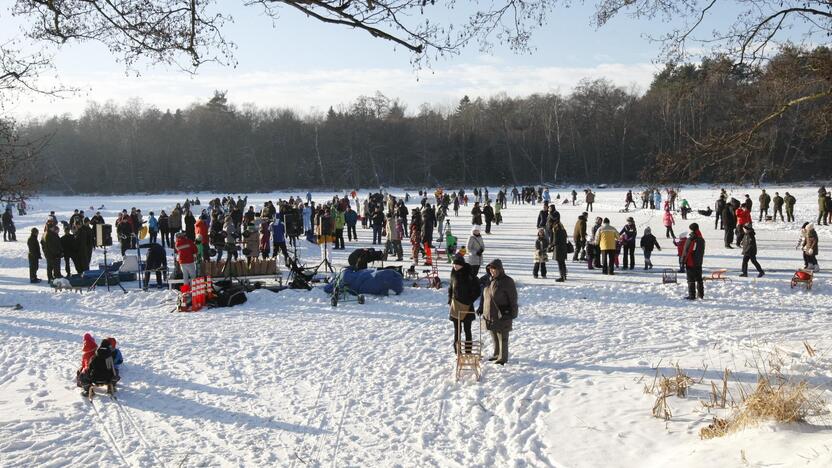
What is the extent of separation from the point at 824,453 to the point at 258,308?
32.9ft

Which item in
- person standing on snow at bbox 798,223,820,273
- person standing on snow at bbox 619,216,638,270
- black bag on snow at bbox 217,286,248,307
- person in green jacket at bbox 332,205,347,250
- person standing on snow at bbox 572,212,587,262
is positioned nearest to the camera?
black bag on snow at bbox 217,286,248,307

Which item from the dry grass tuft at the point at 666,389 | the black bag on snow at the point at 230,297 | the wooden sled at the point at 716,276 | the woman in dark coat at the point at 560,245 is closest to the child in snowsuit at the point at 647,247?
the wooden sled at the point at 716,276

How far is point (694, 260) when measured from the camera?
1168cm

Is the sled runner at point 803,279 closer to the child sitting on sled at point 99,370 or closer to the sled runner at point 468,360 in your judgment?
the sled runner at point 468,360

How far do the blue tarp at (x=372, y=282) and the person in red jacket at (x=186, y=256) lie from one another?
9.78ft

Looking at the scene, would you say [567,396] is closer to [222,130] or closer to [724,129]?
[724,129]

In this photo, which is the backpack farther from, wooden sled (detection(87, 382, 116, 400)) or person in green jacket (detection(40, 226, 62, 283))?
person in green jacket (detection(40, 226, 62, 283))

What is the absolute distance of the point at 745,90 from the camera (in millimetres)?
8258

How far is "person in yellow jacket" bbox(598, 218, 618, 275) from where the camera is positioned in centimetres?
1461

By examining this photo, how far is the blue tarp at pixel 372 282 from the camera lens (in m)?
13.1

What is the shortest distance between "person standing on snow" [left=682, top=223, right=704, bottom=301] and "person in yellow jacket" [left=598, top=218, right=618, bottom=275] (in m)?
2.78

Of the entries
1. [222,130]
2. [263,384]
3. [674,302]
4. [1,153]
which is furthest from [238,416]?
[222,130]

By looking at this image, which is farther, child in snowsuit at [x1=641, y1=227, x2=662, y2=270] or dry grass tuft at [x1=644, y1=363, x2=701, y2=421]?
child in snowsuit at [x1=641, y1=227, x2=662, y2=270]

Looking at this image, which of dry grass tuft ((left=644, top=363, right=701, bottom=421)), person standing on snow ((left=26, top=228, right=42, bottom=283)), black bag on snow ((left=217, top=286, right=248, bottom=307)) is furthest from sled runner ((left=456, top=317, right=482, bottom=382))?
person standing on snow ((left=26, top=228, right=42, bottom=283))
